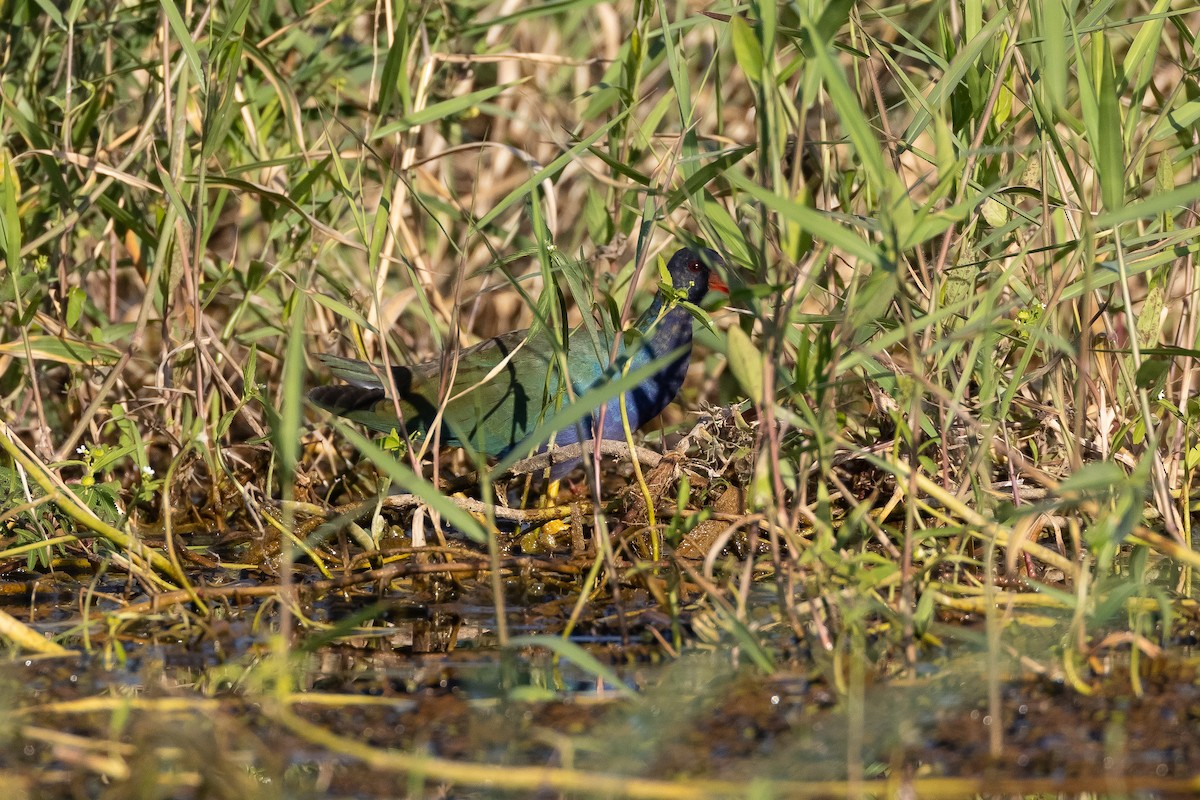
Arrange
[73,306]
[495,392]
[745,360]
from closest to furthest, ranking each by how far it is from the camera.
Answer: [745,360] < [73,306] < [495,392]

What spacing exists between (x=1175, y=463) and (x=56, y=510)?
2283 millimetres

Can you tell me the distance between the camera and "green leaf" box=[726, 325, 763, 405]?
6.63 feet

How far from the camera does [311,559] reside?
2977 mm

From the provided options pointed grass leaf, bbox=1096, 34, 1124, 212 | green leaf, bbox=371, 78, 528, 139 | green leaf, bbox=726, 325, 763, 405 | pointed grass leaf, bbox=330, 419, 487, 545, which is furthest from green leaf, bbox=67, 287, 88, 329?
pointed grass leaf, bbox=1096, 34, 1124, 212

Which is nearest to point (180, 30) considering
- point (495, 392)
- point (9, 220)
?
point (9, 220)

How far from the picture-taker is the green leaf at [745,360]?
2.02 m

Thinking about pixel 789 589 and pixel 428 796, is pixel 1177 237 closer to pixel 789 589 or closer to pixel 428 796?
pixel 789 589

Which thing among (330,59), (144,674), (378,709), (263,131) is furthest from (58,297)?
(378,709)

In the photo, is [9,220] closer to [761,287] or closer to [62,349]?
[62,349]

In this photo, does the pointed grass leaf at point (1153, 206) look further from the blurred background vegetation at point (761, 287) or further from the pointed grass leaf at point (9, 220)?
the pointed grass leaf at point (9, 220)

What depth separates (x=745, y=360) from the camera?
2.04 m

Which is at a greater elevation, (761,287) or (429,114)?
(429,114)

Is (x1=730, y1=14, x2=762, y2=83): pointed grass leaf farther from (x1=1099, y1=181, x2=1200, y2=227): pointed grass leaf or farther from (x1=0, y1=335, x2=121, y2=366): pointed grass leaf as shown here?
(x1=0, y1=335, x2=121, y2=366): pointed grass leaf

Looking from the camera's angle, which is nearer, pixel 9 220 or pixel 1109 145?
pixel 1109 145
